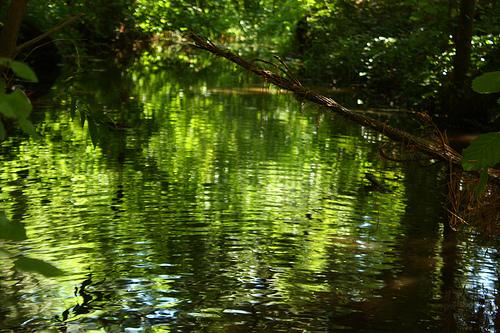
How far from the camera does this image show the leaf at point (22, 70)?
159 centimetres

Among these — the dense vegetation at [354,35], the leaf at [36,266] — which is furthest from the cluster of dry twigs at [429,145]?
the leaf at [36,266]

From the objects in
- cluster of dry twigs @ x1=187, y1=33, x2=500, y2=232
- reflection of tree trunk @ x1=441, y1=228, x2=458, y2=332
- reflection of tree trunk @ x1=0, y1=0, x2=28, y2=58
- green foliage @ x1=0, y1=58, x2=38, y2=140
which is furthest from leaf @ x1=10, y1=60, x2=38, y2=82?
reflection of tree trunk @ x1=441, y1=228, x2=458, y2=332

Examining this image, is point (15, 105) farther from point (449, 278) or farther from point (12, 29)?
point (449, 278)

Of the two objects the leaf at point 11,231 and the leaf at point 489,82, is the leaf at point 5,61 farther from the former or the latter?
the leaf at point 489,82

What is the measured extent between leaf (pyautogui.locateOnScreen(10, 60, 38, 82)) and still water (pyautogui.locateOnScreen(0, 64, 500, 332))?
128cm

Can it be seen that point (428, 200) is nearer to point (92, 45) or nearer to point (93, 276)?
point (93, 276)

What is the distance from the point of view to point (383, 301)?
5.39 metres

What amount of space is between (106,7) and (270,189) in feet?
78.2

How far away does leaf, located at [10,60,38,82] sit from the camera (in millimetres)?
1594

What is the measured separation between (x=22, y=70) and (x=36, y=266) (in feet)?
1.40

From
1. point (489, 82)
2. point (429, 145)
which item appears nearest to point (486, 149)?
point (489, 82)

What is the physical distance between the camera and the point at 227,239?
264 inches

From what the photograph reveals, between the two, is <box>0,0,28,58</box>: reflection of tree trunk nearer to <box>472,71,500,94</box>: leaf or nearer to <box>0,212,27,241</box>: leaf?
<box>0,212,27,241</box>: leaf

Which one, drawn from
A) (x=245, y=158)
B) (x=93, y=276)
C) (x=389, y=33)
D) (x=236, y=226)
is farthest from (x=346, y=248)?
(x=389, y=33)
